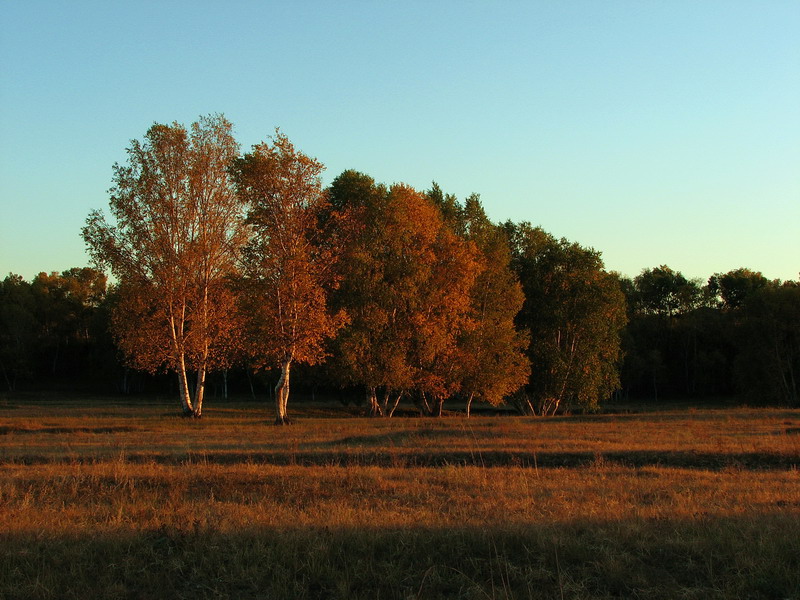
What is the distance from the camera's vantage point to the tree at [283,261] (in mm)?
34406

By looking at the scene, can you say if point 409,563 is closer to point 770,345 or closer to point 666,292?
point 770,345

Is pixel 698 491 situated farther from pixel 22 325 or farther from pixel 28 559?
pixel 22 325

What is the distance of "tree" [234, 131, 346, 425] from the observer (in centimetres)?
3441

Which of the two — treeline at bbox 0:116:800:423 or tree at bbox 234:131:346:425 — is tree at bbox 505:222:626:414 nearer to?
treeline at bbox 0:116:800:423

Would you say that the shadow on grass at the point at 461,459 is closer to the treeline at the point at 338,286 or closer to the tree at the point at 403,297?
the treeline at the point at 338,286

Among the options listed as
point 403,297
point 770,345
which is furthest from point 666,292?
point 403,297

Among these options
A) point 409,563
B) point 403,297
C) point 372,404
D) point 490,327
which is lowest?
point 372,404

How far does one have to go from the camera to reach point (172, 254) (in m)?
37.2

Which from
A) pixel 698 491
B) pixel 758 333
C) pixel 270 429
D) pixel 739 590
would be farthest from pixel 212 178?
pixel 758 333

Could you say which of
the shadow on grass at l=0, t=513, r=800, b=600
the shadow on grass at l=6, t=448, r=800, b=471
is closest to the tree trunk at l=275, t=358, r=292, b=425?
the shadow on grass at l=6, t=448, r=800, b=471

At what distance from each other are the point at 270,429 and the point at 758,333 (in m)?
58.0

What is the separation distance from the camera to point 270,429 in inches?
1182

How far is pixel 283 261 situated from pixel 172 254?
24.1 ft

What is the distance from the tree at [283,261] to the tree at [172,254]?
2.88 metres
